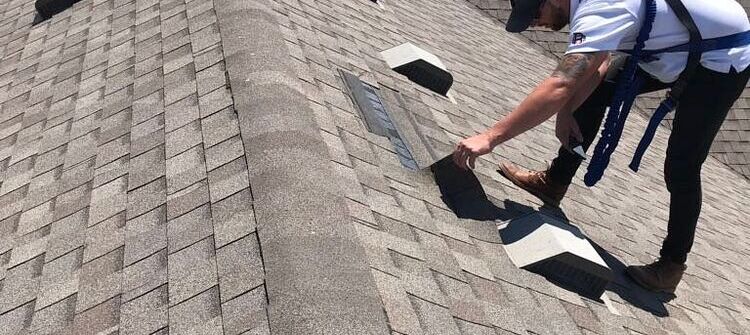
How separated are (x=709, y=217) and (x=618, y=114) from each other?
375 cm

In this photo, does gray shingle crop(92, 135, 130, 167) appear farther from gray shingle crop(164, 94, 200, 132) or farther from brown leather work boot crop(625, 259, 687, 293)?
brown leather work boot crop(625, 259, 687, 293)

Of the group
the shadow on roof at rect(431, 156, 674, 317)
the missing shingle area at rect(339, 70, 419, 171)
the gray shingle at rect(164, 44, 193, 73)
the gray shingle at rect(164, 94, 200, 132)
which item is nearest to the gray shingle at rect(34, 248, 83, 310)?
the gray shingle at rect(164, 94, 200, 132)

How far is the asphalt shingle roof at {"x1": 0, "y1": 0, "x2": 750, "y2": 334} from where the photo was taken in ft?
9.15

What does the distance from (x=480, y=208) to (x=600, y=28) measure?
125cm

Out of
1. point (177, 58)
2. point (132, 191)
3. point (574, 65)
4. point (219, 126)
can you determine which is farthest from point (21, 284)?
point (574, 65)

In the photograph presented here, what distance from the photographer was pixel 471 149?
13.1 feet

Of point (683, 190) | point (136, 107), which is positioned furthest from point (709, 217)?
point (136, 107)

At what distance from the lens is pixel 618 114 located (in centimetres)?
438

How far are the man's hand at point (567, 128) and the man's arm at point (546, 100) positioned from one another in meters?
0.80

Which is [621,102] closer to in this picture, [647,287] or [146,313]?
[647,287]

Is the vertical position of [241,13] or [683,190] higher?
[241,13]

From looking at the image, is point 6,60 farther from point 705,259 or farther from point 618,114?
point 705,259

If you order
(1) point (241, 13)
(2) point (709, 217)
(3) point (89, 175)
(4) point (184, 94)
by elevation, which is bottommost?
(2) point (709, 217)

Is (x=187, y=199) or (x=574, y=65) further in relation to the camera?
(x=574, y=65)
